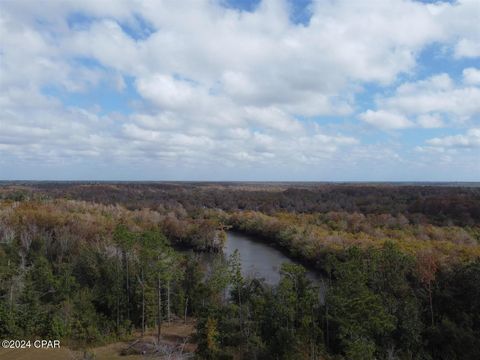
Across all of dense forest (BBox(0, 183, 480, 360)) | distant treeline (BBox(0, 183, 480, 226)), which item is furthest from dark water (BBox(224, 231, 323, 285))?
distant treeline (BBox(0, 183, 480, 226))

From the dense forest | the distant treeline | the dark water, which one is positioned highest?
the distant treeline

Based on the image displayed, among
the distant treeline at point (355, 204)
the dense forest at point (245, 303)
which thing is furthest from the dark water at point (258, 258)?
the distant treeline at point (355, 204)

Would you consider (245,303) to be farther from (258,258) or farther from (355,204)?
(355,204)

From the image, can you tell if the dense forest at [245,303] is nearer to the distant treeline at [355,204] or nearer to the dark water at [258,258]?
the dark water at [258,258]

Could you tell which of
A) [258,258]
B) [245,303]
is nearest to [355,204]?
[258,258]

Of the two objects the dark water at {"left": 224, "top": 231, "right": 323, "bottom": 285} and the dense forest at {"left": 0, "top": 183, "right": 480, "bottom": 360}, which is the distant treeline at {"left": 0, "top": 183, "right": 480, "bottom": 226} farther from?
the dense forest at {"left": 0, "top": 183, "right": 480, "bottom": 360}

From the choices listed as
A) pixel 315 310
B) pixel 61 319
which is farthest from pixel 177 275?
pixel 315 310

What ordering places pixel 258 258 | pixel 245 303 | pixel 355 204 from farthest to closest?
pixel 355 204 < pixel 258 258 < pixel 245 303

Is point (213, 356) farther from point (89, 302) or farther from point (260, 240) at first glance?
point (260, 240)
